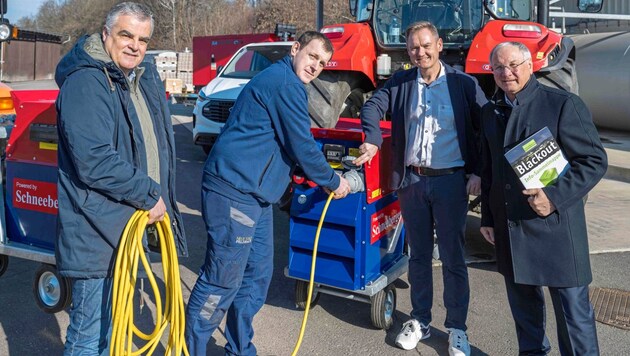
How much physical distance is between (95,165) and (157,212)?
0.39 meters

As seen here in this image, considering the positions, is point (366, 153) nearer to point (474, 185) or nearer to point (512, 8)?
point (474, 185)

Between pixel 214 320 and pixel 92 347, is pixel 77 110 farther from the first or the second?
pixel 214 320

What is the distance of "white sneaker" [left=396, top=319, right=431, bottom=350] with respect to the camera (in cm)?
379

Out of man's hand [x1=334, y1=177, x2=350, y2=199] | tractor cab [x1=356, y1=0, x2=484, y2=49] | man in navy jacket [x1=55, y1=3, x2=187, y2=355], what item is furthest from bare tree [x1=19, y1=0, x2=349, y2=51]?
man in navy jacket [x1=55, y1=3, x2=187, y2=355]

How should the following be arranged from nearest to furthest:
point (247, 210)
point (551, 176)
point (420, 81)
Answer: point (551, 176), point (247, 210), point (420, 81)

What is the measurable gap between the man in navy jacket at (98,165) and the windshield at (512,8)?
3957mm

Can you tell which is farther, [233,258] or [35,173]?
[35,173]

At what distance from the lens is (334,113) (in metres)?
5.41

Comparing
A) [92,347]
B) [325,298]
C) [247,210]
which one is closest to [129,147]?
[247,210]

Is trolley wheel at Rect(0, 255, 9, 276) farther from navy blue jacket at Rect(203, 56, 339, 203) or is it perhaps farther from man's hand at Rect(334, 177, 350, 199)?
man's hand at Rect(334, 177, 350, 199)

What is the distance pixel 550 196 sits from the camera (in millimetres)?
2953

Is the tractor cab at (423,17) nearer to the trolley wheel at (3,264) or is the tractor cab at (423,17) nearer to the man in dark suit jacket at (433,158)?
the man in dark suit jacket at (433,158)

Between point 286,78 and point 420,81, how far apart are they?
A: 0.97 m

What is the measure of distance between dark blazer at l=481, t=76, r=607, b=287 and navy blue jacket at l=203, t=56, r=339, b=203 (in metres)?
0.97
